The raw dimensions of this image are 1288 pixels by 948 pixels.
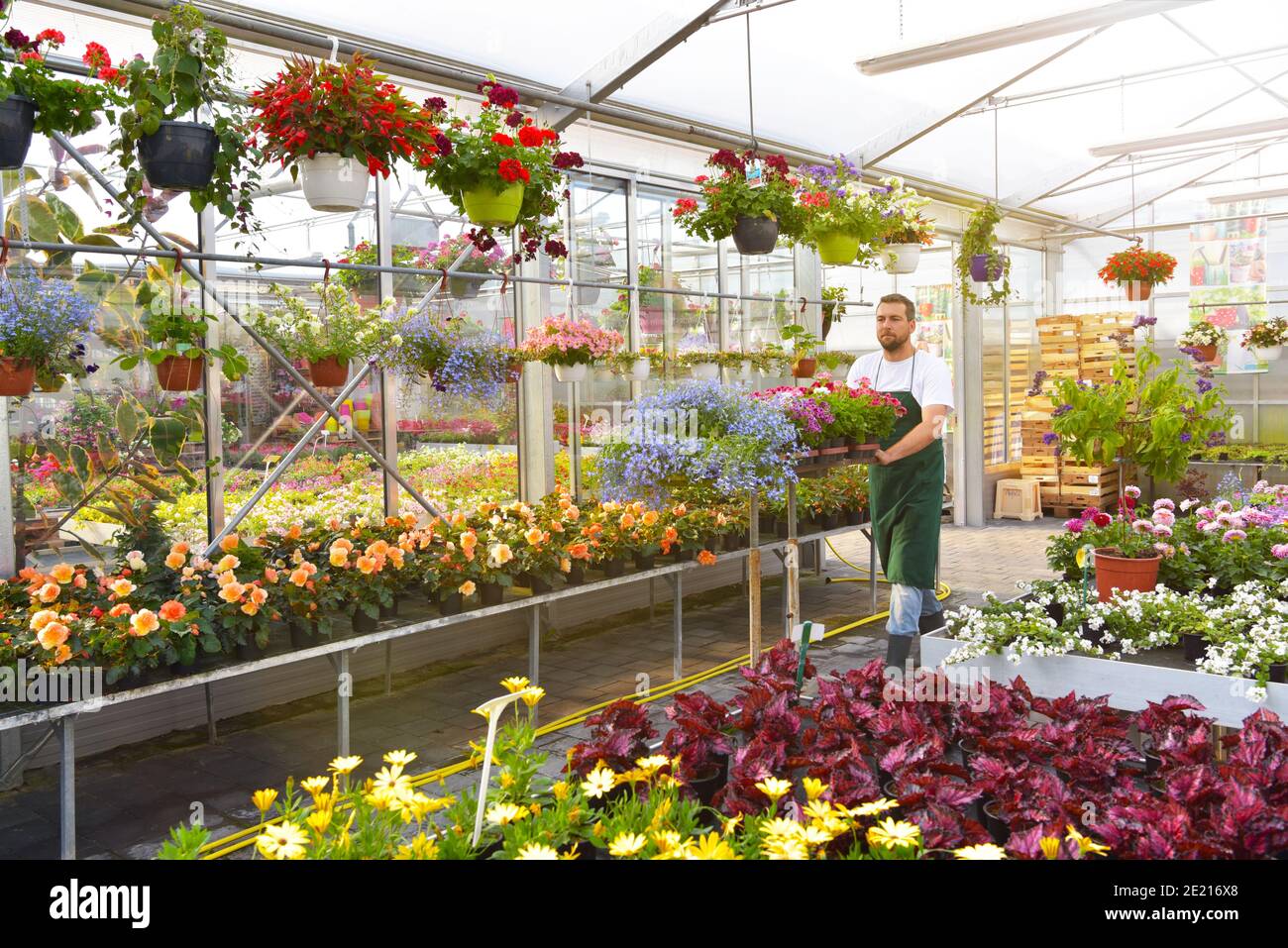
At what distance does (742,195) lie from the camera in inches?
203

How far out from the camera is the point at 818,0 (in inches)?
234

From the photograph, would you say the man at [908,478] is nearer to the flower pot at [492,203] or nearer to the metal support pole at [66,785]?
the flower pot at [492,203]

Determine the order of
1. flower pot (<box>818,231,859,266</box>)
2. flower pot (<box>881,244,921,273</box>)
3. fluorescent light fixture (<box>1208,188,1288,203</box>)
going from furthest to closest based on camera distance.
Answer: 1. fluorescent light fixture (<box>1208,188,1288,203</box>)
2. flower pot (<box>881,244,921,273</box>)
3. flower pot (<box>818,231,859,266</box>)

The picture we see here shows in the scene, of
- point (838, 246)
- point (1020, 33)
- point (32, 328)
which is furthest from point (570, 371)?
point (1020, 33)

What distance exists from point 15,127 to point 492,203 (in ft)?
5.59

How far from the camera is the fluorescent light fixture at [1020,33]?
566 cm

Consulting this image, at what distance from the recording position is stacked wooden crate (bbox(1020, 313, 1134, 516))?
1173 centimetres

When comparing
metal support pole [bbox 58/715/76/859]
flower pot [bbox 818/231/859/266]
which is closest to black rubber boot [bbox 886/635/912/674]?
flower pot [bbox 818/231/859/266]

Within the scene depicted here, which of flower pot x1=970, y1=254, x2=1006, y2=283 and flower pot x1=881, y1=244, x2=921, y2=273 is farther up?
flower pot x1=970, y1=254, x2=1006, y2=283

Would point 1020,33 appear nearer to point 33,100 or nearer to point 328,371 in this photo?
point 328,371

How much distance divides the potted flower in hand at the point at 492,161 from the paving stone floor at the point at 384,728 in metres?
2.14

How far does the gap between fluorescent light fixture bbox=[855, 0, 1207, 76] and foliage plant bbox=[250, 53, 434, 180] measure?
3350 mm

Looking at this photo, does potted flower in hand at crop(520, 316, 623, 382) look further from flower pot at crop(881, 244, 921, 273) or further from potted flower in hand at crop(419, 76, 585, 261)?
flower pot at crop(881, 244, 921, 273)

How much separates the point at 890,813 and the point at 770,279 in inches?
259
